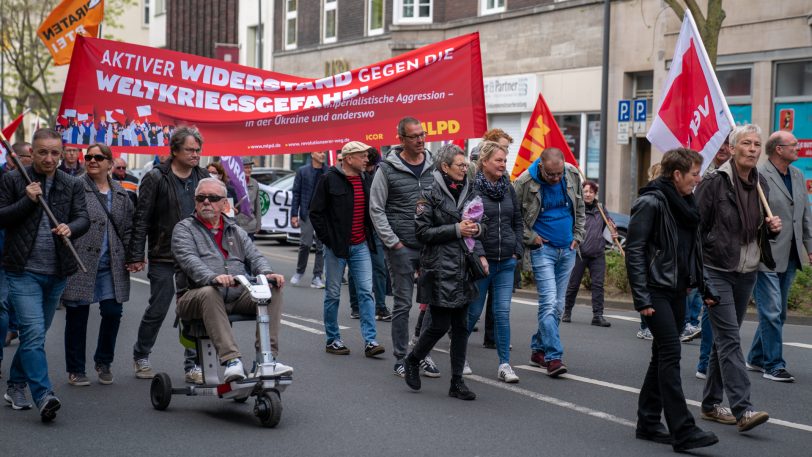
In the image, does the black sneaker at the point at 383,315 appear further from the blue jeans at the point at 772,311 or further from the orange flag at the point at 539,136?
the blue jeans at the point at 772,311

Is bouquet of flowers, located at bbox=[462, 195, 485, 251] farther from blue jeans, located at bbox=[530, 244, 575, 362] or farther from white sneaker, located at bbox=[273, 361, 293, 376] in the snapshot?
white sneaker, located at bbox=[273, 361, 293, 376]

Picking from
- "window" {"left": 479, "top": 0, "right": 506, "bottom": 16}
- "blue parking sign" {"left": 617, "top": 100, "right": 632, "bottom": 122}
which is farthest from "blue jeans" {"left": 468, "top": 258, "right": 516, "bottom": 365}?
"window" {"left": 479, "top": 0, "right": 506, "bottom": 16}

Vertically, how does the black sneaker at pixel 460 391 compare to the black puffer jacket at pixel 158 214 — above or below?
below

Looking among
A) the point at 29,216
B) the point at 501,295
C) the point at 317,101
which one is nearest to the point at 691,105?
the point at 501,295

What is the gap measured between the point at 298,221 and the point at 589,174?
1321cm

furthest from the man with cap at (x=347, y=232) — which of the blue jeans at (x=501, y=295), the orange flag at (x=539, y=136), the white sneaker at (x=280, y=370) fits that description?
the orange flag at (x=539, y=136)

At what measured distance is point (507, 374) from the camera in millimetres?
8945

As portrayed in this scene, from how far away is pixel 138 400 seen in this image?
8.19 meters

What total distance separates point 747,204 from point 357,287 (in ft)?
11.7

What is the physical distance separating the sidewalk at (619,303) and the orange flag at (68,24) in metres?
7.09

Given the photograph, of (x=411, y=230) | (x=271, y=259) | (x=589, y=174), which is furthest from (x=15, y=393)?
(x=589, y=174)

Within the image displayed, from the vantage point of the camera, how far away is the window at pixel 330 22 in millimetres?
39656

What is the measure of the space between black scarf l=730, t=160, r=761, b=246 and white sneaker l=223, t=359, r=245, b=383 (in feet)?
11.4

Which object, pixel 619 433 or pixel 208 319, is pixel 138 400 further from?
pixel 619 433
